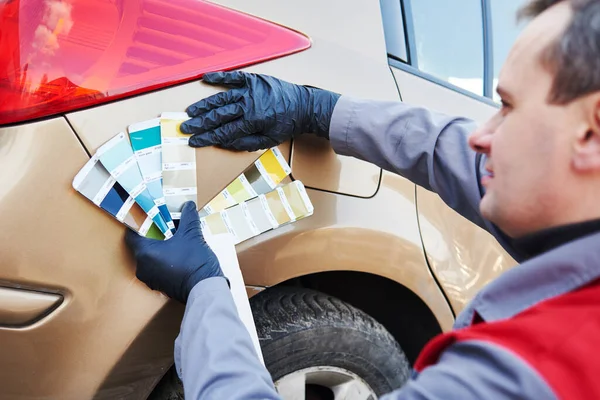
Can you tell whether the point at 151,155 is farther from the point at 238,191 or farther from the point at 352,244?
the point at 352,244

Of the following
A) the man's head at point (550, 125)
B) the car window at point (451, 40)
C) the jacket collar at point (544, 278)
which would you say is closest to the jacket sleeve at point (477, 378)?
the jacket collar at point (544, 278)

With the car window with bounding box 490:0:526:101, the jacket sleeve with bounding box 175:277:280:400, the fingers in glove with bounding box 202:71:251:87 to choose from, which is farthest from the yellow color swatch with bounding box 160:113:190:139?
the car window with bounding box 490:0:526:101

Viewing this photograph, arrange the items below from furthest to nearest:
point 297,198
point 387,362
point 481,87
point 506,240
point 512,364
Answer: point 481,87
point 387,362
point 297,198
point 506,240
point 512,364

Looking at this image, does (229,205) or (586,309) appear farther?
(229,205)

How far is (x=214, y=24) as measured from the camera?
1.40 metres

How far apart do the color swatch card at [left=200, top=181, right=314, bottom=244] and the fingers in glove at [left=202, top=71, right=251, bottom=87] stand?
0.26m

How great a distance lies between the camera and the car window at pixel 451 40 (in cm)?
186

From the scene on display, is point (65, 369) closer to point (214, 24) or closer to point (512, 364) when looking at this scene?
point (214, 24)

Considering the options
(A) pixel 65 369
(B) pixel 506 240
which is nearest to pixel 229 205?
(A) pixel 65 369

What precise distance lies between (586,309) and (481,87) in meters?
1.30

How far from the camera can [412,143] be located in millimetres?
1594

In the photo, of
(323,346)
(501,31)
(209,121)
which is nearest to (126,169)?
(209,121)

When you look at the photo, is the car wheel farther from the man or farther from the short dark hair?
the short dark hair

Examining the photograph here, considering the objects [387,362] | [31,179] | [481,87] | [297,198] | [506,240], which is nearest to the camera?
[31,179]
